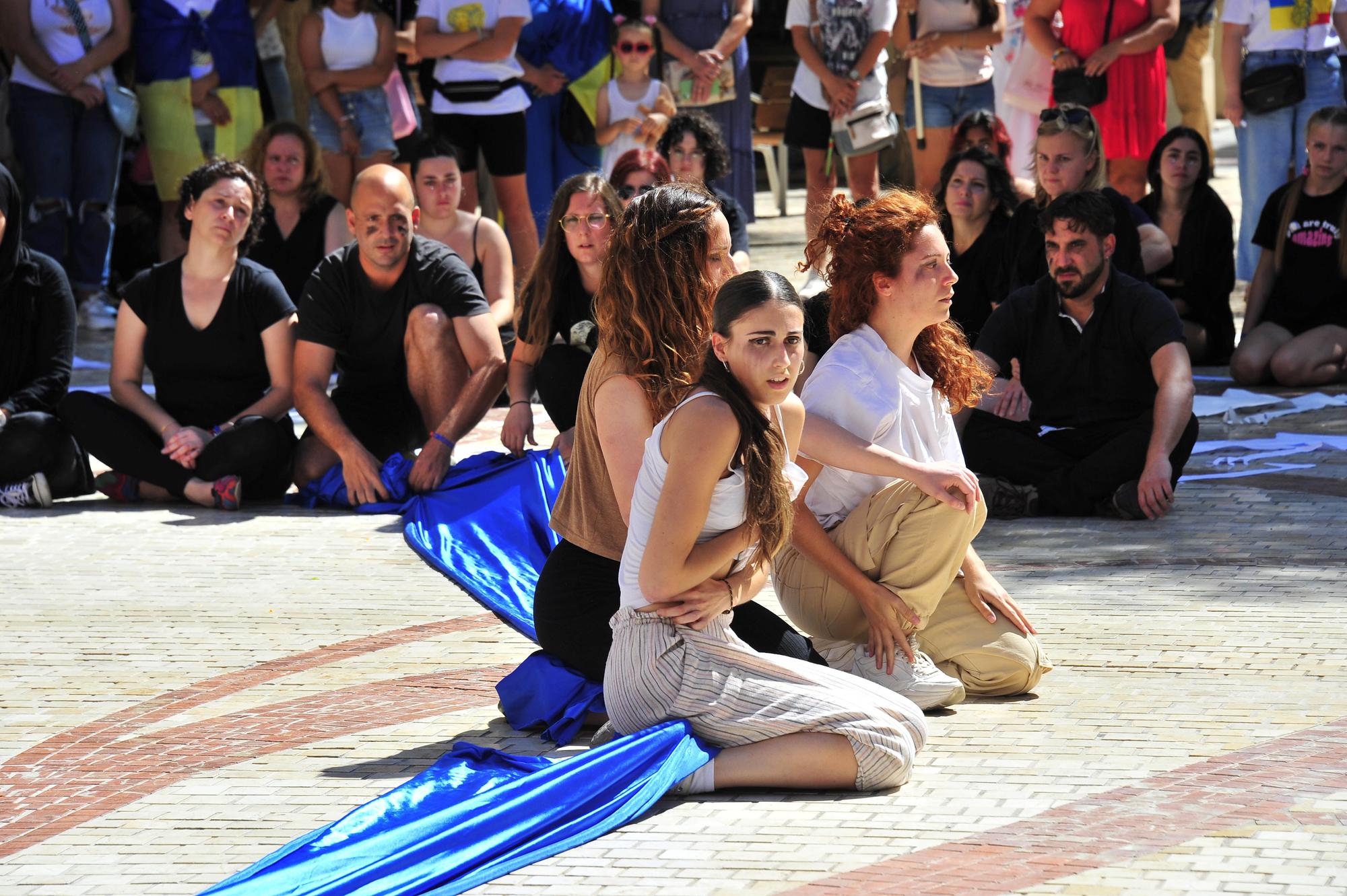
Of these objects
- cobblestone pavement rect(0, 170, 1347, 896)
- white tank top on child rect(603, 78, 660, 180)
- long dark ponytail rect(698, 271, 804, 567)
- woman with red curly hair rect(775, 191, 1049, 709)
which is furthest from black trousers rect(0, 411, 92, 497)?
long dark ponytail rect(698, 271, 804, 567)

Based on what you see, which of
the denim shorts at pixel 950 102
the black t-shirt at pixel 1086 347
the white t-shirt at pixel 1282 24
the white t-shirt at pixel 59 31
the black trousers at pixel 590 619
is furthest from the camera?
the denim shorts at pixel 950 102

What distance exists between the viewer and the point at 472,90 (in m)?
8.15

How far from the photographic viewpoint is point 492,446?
6496mm

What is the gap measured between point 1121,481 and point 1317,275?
2455mm

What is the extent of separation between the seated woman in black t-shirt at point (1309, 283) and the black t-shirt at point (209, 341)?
400 cm

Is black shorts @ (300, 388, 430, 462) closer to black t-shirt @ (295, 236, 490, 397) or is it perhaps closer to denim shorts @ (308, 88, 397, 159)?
black t-shirt @ (295, 236, 490, 397)

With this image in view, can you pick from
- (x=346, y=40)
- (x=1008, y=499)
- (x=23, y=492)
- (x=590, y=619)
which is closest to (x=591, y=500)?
(x=590, y=619)

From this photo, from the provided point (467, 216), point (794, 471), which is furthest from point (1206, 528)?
point (467, 216)

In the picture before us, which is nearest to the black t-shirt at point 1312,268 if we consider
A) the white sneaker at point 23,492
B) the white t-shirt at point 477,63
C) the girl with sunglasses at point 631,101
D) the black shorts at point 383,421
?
the girl with sunglasses at point 631,101

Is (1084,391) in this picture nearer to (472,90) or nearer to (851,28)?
(851,28)

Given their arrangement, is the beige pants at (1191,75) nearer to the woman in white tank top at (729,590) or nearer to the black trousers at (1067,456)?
the black trousers at (1067,456)

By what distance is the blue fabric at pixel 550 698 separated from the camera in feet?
11.2

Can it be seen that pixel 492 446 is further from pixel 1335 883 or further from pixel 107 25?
pixel 1335 883

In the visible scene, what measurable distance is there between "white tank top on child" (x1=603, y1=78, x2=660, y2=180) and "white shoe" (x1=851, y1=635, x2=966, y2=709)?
5213 mm
